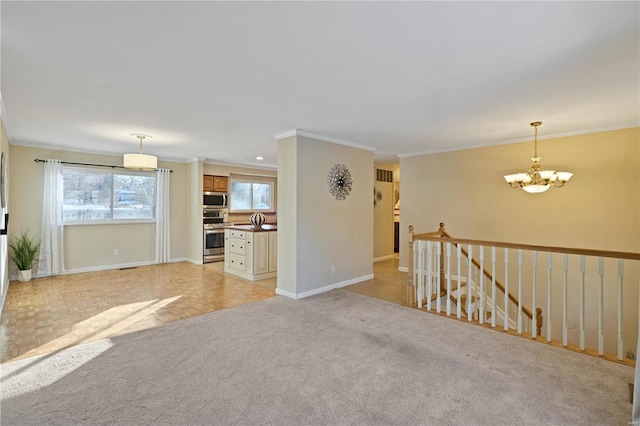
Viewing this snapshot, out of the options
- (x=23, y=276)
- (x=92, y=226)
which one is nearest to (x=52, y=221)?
(x=92, y=226)

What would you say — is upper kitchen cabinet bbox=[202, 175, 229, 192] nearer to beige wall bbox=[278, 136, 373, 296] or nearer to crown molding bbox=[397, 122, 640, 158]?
beige wall bbox=[278, 136, 373, 296]

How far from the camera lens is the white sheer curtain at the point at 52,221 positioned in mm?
5625

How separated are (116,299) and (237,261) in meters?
2.09

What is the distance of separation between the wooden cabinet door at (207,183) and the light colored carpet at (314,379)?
4426 millimetres

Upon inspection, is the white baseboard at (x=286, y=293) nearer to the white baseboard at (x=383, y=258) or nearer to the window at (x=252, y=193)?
the white baseboard at (x=383, y=258)

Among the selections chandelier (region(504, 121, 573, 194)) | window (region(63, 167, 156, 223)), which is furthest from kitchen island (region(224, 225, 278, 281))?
chandelier (region(504, 121, 573, 194))

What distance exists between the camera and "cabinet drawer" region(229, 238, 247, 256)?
591 centimetres

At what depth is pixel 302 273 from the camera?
4.54 meters

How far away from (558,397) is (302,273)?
3.05m

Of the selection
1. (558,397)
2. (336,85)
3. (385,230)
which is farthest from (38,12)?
(385,230)

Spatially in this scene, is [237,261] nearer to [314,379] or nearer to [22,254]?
[22,254]

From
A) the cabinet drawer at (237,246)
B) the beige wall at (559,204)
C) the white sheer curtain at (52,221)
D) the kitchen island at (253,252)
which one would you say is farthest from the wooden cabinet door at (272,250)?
the white sheer curtain at (52,221)

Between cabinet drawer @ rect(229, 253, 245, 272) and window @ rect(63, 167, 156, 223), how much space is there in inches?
89.7

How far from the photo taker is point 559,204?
4.59 meters
